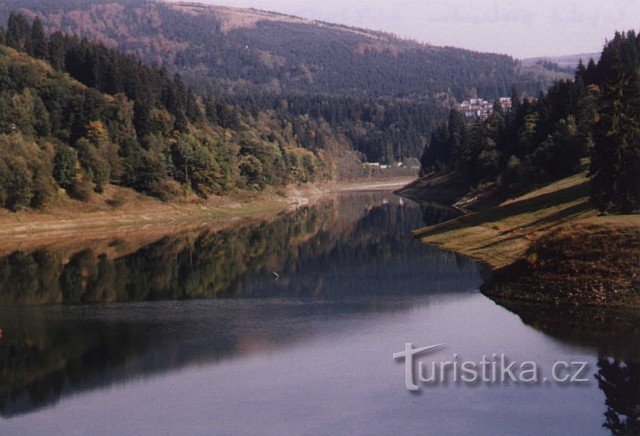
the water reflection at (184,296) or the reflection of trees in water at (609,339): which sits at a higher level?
the reflection of trees in water at (609,339)

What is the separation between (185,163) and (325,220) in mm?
29120

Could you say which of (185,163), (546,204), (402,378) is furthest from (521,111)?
(402,378)

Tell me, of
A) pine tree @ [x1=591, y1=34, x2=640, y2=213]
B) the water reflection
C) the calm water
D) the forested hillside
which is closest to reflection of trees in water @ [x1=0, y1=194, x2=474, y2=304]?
the water reflection

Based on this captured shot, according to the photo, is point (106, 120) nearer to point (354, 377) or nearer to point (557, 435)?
point (354, 377)

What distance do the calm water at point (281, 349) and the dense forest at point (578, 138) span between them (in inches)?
582

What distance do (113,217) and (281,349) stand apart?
3495 inches

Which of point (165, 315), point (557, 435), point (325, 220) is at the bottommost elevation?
point (325, 220)

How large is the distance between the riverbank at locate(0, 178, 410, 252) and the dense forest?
47.3 meters

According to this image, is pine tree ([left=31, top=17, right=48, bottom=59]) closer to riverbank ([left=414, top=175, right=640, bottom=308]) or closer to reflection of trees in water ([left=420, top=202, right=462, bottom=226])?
reflection of trees in water ([left=420, top=202, right=462, bottom=226])

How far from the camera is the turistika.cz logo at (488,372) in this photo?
134ft

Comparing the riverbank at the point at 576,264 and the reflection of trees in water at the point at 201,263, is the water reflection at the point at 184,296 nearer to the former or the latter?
the reflection of trees in water at the point at 201,263

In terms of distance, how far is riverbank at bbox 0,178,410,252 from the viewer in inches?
4505

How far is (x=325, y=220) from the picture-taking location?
154375 millimetres

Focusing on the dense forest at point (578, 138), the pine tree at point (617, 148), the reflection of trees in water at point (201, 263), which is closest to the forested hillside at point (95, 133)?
the reflection of trees in water at point (201, 263)
